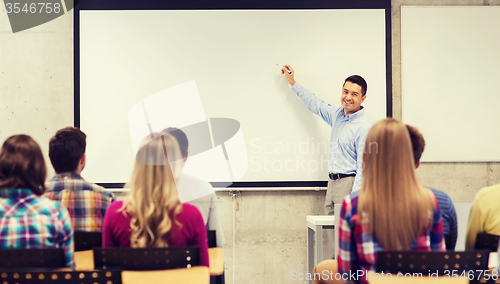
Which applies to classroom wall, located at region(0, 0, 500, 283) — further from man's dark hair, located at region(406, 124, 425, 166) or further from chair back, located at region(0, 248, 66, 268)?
chair back, located at region(0, 248, 66, 268)

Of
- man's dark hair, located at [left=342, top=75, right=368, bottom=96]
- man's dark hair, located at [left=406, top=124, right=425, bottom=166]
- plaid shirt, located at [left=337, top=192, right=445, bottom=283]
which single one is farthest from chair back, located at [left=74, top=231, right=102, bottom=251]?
man's dark hair, located at [left=342, top=75, right=368, bottom=96]

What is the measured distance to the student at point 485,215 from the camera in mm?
1539

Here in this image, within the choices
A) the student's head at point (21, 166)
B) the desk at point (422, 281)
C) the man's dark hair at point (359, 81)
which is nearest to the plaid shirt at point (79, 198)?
the student's head at point (21, 166)

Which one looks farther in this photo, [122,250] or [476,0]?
[476,0]

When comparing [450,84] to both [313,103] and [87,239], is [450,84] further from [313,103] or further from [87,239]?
[87,239]

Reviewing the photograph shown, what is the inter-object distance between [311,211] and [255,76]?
139 cm

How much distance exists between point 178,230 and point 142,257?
0.17m

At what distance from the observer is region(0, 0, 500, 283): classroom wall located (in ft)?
11.2

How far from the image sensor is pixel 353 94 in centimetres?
327

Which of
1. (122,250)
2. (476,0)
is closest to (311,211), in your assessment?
(122,250)

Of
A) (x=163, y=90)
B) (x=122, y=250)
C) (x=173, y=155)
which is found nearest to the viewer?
(x=122, y=250)

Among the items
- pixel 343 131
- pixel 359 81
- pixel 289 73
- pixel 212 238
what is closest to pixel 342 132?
pixel 343 131

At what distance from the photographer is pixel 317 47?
3.42 m

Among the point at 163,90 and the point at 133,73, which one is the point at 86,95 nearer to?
the point at 133,73
